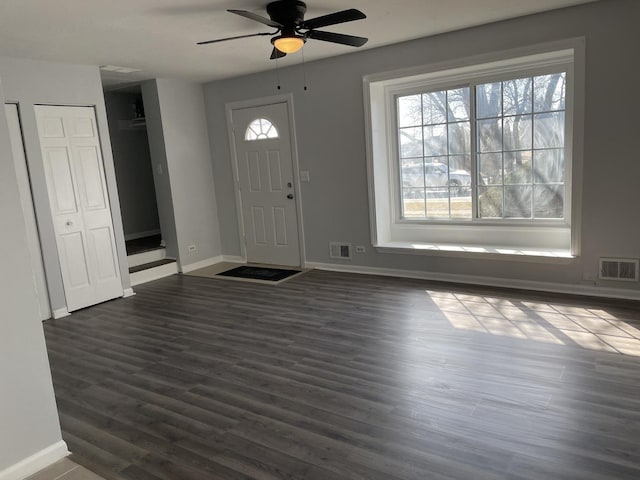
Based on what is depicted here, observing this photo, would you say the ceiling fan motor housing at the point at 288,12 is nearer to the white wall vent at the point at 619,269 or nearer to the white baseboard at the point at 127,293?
the white wall vent at the point at 619,269

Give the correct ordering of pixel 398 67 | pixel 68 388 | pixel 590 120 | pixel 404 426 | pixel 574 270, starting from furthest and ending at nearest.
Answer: pixel 398 67
pixel 574 270
pixel 590 120
pixel 68 388
pixel 404 426

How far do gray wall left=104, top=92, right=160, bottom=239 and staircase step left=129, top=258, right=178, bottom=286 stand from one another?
1680 millimetres

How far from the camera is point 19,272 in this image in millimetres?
2357

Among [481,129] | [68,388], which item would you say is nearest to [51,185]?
[68,388]

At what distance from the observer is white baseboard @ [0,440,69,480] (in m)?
2.31

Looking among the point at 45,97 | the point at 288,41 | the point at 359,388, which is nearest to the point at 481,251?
the point at 359,388

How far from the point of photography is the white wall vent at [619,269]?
13.8ft

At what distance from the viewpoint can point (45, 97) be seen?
4836 mm

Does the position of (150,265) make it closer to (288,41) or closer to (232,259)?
(232,259)

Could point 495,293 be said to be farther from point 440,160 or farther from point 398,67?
point 398,67

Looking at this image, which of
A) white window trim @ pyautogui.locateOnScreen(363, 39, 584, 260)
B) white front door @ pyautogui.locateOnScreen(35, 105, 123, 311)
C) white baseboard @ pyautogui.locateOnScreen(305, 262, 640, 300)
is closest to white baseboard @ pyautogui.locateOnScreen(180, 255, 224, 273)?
white front door @ pyautogui.locateOnScreen(35, 105, 123, 311)

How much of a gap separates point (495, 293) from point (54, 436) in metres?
3.83

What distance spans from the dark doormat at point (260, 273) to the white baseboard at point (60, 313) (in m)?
1.87

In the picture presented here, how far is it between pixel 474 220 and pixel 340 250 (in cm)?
162
